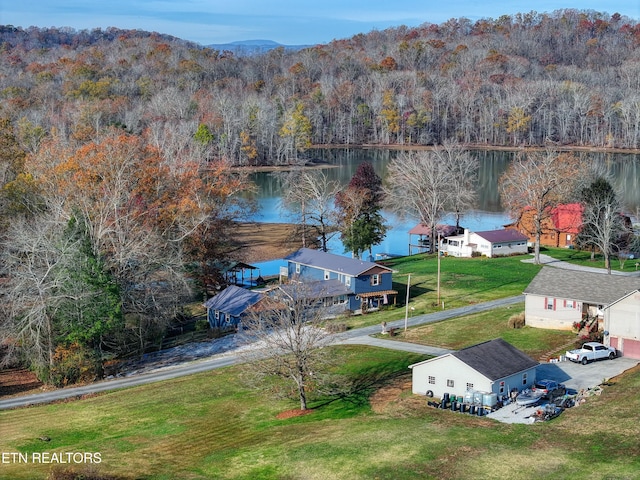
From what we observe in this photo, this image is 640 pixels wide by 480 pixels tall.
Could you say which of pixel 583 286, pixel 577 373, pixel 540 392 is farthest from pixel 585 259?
pixel 540 392

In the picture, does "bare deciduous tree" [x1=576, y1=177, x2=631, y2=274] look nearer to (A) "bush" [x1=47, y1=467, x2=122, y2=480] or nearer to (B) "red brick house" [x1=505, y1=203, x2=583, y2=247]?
(B) "red brick house" [x1=505, y1=203, x2=583, y2=247]

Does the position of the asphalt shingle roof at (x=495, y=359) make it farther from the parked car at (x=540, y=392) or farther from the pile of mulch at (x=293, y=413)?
the pile of mulch at (x=293, y=413)

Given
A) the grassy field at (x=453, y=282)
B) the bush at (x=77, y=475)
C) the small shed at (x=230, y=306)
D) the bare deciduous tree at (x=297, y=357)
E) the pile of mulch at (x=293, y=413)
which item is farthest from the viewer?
the grassy field at (x=453, y=282)

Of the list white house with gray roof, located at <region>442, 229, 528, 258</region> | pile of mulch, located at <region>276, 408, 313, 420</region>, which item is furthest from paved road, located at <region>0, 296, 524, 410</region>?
white house with gray roof, located at <region>442, 229, 528, 258</region>

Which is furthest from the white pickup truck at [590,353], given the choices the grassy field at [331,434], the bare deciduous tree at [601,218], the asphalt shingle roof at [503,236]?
the asphalt shingle roof at [503,236]

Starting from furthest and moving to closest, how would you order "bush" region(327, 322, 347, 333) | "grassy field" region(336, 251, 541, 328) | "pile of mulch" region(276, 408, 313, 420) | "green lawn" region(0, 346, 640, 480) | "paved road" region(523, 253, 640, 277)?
1. "paved road" region(523, 253, 640, 277)
2. "grassy field" region(336, 251, 541, 328)
3. "bush" region(327, 322, 347, 333)
4. "pile of mulch" region(276, 408, 313, 420)
5. "green lawn" region(0, 346, 640, 480)

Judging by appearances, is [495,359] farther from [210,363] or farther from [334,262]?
[334,262]
